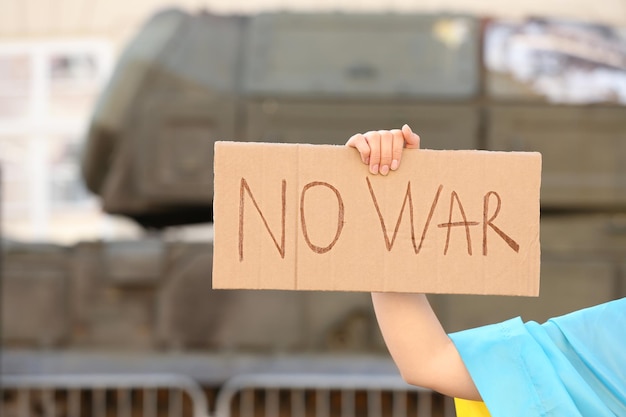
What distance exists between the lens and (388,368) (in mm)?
4035

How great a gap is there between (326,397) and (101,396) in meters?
0.99

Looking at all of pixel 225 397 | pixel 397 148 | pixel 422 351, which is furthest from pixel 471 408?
pixel 225 397

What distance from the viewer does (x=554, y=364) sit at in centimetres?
152

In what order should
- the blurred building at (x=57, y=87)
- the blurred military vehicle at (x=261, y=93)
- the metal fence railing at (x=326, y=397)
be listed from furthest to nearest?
1. the blurred building at (x=57, y=87)
2. the blurred military vehicle at (x=261, y=93)
3. the metal fence railing at (x=326, y=397)

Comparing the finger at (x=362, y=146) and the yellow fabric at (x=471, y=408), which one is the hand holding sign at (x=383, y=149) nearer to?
the finger at (x=362, y=146)

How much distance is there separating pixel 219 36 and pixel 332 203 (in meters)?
3.23

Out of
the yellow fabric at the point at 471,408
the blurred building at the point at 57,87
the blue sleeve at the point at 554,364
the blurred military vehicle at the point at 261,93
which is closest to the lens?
the blue sleeve at the point at 554,364

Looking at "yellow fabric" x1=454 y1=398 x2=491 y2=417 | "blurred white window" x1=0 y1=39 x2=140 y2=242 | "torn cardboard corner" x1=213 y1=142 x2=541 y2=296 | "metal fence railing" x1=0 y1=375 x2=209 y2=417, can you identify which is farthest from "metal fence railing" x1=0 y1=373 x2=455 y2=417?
"blurred white window" x1=0 y1=39 x2=140 y2=242

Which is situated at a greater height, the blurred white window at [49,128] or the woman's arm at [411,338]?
the blurred white window at [49,128]

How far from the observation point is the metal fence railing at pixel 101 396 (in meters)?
4.11

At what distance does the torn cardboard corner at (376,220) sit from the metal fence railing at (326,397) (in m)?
2.57

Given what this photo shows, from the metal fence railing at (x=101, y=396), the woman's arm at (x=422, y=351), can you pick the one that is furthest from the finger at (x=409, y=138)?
the metal fence railing at (x=101, y=396)

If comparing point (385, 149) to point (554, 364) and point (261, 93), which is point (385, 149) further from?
point (261, 93)

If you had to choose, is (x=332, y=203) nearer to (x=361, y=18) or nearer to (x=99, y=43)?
(x=361, y=18)
